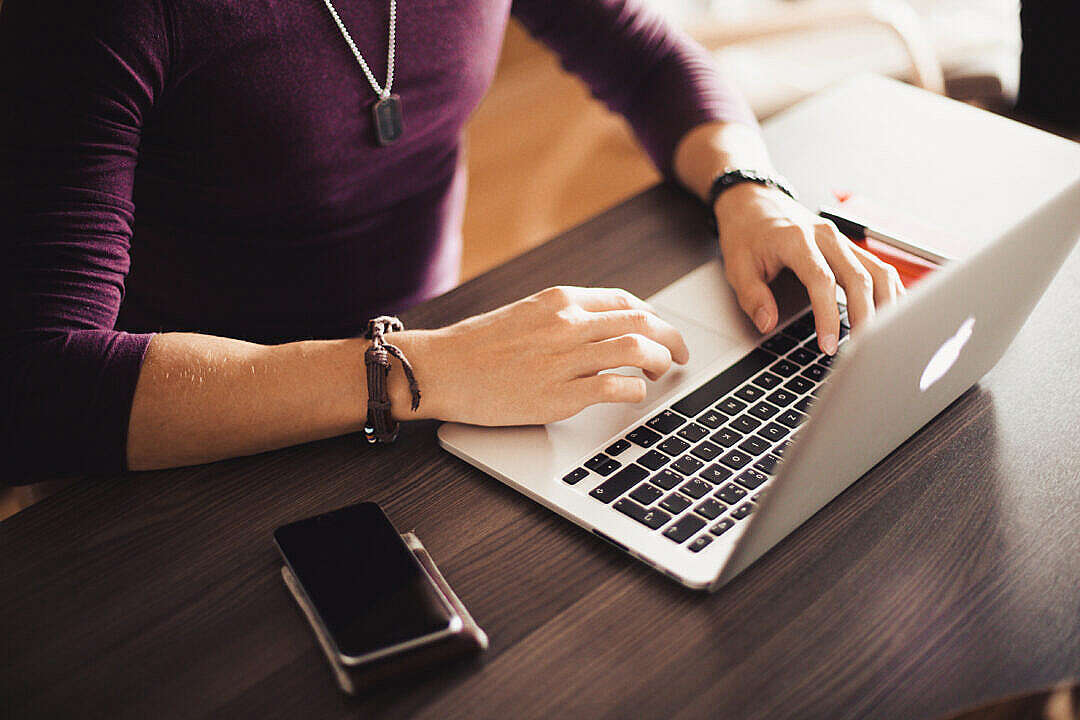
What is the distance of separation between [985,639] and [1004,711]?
83mm

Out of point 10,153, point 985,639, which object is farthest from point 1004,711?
point 10,153

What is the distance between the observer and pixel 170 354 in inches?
31.4

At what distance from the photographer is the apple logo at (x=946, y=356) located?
0.66 meters

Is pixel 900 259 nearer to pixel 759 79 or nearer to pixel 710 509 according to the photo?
pixel 710 509

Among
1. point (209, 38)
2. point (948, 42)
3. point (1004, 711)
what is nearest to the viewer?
point (1004, 711)

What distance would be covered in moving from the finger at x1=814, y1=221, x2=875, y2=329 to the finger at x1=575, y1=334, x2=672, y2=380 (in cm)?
18

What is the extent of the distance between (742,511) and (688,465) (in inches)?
2.3

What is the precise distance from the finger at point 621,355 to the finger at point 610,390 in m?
0.02

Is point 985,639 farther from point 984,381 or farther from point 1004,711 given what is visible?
point 984,381

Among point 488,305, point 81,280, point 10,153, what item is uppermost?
point 10,153

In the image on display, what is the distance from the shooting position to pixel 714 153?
3.52ft

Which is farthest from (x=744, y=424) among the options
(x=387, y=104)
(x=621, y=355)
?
A: (x=387, y=104)

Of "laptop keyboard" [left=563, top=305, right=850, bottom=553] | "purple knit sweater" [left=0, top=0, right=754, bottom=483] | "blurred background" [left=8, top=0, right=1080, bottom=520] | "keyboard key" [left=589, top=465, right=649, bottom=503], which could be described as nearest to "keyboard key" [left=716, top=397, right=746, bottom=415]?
"laptop keyboard" [left=563, top=305, right=850, bottom=553]

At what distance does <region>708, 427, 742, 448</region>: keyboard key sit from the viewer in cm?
75
